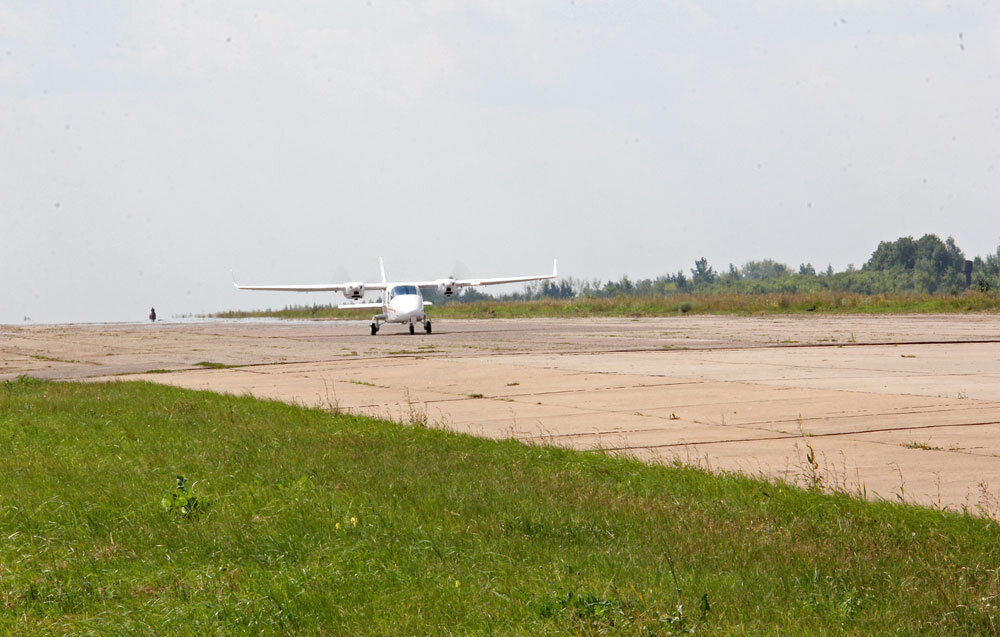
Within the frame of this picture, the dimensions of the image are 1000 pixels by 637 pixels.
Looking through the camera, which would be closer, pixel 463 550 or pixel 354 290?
pixel 463 550

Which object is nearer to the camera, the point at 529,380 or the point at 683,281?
the point at 529,380

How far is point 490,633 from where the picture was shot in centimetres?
489

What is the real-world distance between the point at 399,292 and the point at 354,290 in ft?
23.6

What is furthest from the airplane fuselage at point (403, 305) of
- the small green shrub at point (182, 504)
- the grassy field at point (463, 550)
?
the small green shrub at point (182, 504)

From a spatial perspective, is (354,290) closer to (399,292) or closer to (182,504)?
(399,292)

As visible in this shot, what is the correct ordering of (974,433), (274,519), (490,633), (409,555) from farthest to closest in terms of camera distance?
(974,433) → (274,519) → (409,555) → (490,633)

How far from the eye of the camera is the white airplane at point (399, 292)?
46.4 m

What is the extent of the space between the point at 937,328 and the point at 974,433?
3008 cm

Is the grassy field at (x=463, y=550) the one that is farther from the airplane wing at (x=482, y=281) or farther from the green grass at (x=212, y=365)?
the airplane wing at (x=482, y=281)

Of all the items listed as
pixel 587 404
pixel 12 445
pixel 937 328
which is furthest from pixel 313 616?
pixel 937 328

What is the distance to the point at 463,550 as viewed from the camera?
6375 millimetres

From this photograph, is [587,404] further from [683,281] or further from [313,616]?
[683,281]

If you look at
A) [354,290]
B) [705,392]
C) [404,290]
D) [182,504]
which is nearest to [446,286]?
[354,290]

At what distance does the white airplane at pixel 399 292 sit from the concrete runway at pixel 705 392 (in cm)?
1117
